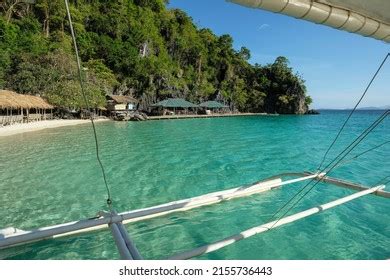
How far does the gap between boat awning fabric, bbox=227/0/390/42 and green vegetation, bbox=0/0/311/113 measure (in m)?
21.4

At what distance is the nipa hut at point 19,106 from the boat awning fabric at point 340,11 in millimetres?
21930

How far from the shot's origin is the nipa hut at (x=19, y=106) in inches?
815

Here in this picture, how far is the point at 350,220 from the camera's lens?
5762mm

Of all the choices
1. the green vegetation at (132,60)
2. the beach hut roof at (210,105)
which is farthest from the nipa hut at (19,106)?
the beach hut roof at (210,105)

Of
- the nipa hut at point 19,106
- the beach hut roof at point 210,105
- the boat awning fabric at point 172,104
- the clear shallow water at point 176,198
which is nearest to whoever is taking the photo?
the clear shallow water at point 176,198

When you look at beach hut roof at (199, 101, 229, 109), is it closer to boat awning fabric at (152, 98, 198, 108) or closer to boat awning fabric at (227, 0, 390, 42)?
boat awning fabric at (152, 98, 198, 108)

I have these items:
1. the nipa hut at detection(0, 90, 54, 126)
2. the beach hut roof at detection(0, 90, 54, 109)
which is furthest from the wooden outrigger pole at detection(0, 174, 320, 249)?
the nipa hut at detection(0, 90, 54, 126)

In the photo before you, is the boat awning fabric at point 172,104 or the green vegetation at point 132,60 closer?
the green vegetation at point 132,60

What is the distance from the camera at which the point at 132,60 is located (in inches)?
1801

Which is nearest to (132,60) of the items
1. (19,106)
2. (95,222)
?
(19,106)

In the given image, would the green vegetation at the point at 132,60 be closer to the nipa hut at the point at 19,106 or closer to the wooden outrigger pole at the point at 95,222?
the nipa hut at the point at 19,106

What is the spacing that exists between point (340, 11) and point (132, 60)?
4599 cm

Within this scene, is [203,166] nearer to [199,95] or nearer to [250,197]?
[250,197]

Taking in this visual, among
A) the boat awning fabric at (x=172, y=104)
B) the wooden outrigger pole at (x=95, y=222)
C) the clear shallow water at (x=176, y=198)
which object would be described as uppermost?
the boat awning fabric at (x=172, y=104)
